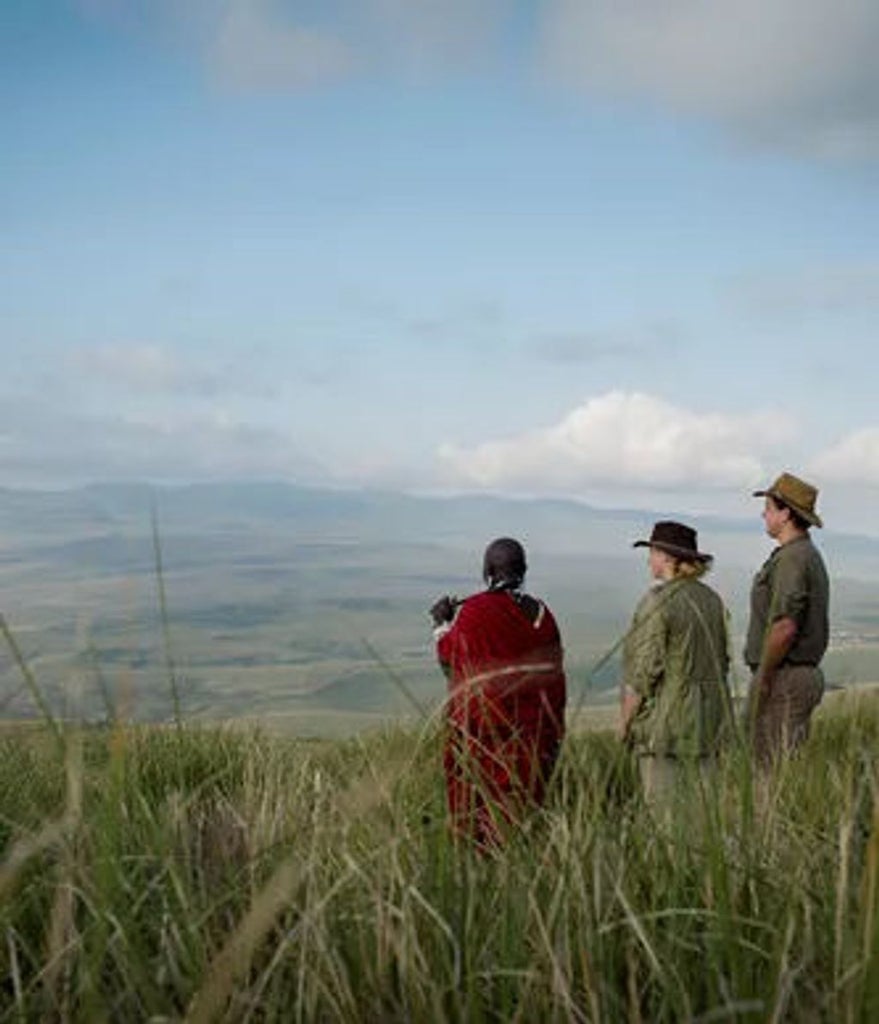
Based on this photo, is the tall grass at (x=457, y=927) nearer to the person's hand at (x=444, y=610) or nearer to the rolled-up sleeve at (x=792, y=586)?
the person's hand at (x=444, y=610)

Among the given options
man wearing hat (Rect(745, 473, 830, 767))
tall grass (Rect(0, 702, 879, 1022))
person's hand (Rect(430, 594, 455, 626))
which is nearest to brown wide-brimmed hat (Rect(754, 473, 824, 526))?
man wearing hat (Rect(745, 473, 830, 767))

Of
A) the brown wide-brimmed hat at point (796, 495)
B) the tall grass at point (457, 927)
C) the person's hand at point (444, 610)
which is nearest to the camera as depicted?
the tall grass at point (457, 927)

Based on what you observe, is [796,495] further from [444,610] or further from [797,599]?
[444,610]

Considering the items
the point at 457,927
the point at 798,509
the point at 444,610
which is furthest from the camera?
the point at 798,509

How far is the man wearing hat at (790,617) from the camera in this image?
329 inches

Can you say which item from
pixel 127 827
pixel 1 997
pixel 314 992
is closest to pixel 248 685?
pixel 127 827

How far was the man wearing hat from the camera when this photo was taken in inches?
329

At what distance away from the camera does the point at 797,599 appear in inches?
331

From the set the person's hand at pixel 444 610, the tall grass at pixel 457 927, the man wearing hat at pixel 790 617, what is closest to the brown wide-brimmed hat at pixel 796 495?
the man wearing hat at pixel 790 617

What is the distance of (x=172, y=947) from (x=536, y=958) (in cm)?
62

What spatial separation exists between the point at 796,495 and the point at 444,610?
2.62 meters

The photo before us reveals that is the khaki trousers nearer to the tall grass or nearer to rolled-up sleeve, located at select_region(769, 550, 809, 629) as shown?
rolled-up sleeve, located at select_region(769, 550, 809, 629)

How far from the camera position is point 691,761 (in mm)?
2893

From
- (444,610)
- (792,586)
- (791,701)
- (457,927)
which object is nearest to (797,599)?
(792,586)
